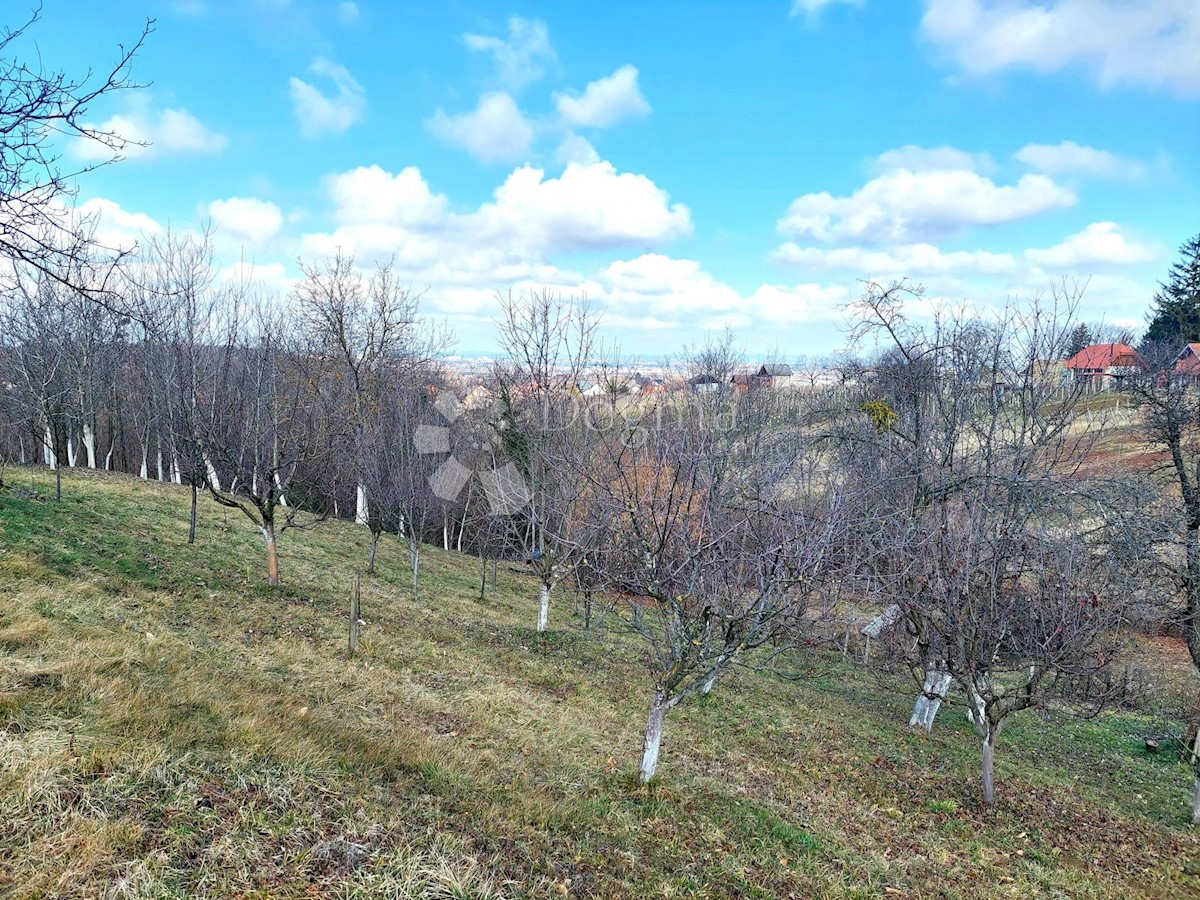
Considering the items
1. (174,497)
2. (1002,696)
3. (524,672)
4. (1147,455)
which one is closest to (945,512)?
(1002,696)

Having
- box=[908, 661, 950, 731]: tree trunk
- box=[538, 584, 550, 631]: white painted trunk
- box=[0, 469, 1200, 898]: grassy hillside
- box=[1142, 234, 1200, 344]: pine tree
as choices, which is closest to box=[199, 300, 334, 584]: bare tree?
box=[0, 469, 1200, 898]: grassy hillside

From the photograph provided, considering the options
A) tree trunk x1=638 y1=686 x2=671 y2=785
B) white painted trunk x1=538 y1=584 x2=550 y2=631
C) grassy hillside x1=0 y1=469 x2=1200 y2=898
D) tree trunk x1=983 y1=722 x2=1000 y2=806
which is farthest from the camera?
white painted trunk x1=538 y1=584 x2=550 y2=631

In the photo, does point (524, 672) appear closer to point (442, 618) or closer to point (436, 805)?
point (442, 618)

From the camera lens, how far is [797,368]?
34.9 meters

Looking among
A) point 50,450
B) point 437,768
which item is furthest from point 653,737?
point 50,450

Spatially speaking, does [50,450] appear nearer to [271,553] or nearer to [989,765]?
[271,553]

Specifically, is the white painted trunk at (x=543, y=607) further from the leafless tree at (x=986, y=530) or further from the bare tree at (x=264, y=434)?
the leafless tree at (x=986, y=530)

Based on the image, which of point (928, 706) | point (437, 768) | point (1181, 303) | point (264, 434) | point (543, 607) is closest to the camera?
point (437, 768)

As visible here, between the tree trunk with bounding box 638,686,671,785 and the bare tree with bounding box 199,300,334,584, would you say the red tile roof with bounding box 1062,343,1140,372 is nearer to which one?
the tree trunk with bounding box 638,686,671,785

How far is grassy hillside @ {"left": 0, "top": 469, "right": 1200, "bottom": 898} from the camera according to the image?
3590mm

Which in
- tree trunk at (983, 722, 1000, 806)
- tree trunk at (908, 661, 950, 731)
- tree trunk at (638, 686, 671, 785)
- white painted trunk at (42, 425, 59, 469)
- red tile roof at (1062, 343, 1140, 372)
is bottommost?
tree trunk at (908, 661, 950, 731)

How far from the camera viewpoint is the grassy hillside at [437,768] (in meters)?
3.59

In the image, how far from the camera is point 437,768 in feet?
17.5

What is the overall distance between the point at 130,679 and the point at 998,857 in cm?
866
